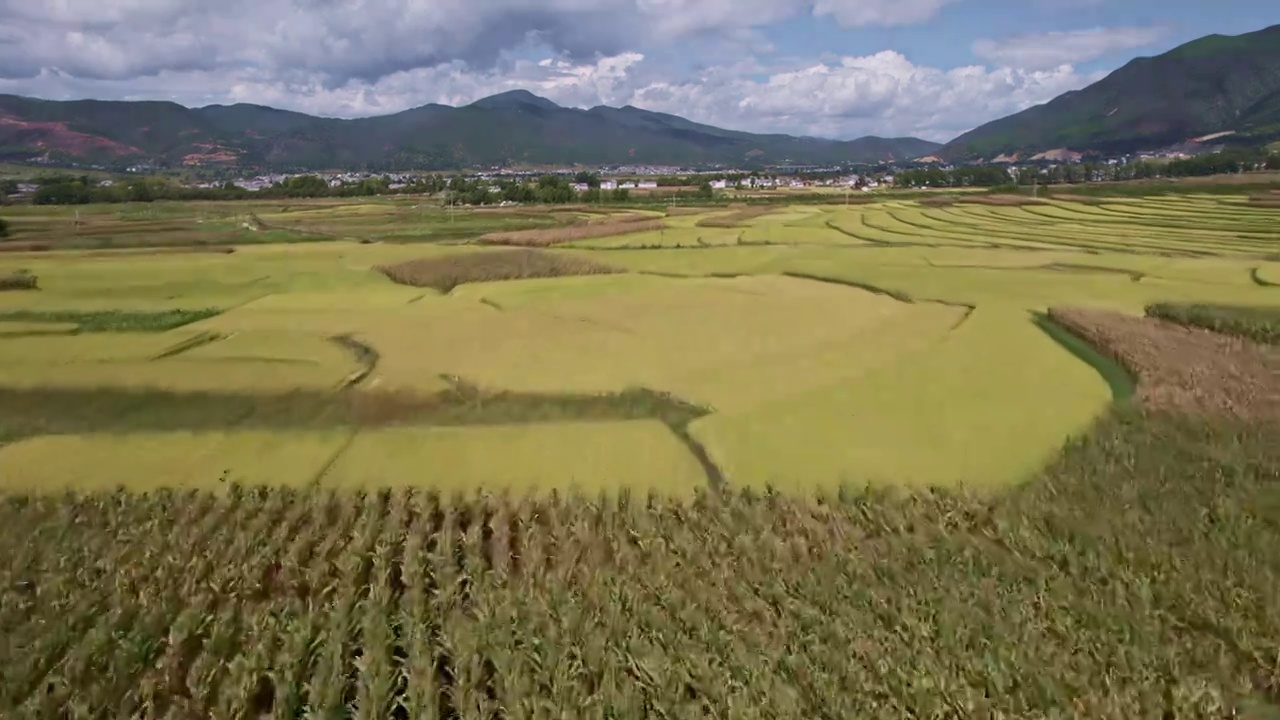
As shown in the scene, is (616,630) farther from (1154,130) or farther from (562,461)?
(1154,130)

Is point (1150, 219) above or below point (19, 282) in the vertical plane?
above

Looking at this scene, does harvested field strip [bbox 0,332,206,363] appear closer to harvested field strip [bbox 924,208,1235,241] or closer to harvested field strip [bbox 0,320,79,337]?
harvested field strip [bbox 0,320,79,337]

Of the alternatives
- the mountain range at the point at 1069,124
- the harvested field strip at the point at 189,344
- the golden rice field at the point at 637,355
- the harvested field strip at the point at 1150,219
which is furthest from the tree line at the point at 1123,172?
the harvested field strip at the point at 189,344

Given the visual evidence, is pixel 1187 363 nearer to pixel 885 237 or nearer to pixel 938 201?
pixel 885 237

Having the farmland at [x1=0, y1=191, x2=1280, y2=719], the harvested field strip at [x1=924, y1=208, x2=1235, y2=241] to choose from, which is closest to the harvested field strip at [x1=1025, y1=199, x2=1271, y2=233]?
the harvested field strip at [x1=924, y1=208, x2=1235, y2=241]

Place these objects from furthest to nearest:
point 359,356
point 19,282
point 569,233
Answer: point 569,233 < point 19,282 < point 359,356

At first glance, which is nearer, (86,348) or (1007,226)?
(86,348)

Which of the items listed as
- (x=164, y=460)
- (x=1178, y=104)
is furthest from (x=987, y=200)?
(x=1178, y=104)
